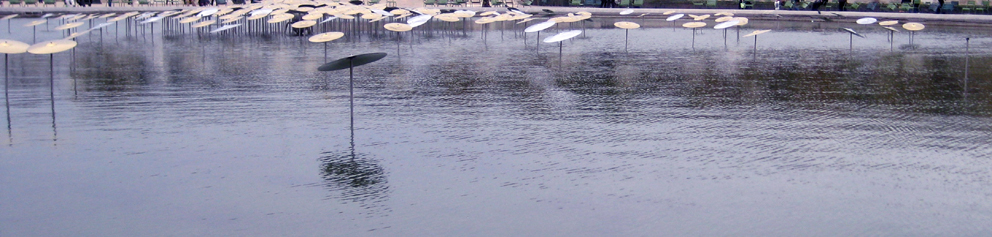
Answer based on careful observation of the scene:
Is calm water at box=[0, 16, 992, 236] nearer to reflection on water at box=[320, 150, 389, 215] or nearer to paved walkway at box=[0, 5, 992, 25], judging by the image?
reflection on water at box=[320, 150, 389, 215]

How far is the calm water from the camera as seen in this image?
9.23 m

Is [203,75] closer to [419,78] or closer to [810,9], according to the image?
[419,78]

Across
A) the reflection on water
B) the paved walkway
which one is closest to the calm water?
the reflection on water

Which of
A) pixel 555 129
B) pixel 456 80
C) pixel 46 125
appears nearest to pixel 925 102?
pixel 555 129

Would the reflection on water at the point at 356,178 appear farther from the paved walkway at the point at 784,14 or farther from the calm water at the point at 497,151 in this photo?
the paved walkway at the point at 784,14

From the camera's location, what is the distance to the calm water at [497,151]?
9.23 m

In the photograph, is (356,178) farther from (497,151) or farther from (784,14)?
(784,14)

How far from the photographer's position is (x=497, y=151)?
1236 centimetres

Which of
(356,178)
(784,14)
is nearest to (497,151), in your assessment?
(356,178)

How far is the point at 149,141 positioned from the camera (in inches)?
509

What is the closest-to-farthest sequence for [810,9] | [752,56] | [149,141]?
[149,141]
[752,56]
[810,9]

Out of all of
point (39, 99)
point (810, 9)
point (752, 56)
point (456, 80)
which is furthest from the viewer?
point (810, 9)

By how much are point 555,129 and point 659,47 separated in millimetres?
17344

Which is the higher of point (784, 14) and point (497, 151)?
point (784, 14)
